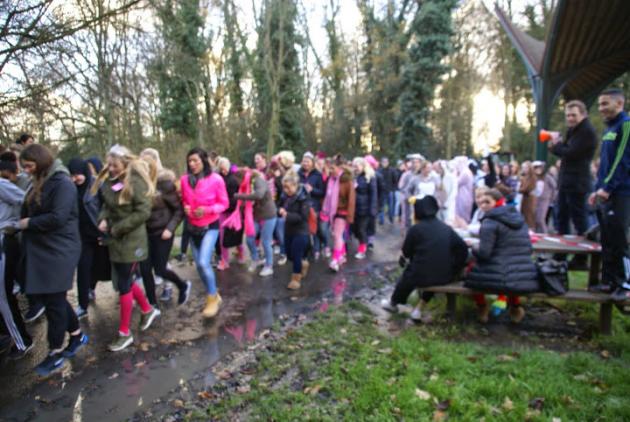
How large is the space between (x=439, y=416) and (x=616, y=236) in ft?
9.14

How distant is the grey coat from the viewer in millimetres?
3713

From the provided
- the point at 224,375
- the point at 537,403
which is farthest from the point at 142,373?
the point at 537,403

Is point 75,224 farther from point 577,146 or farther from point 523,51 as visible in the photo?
point 523,51

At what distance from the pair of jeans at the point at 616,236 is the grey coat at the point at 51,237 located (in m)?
5.33

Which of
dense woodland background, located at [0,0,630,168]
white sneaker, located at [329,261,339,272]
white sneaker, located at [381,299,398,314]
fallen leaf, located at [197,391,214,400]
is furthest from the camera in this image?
dense woodland background, located at [0,0,630,168]

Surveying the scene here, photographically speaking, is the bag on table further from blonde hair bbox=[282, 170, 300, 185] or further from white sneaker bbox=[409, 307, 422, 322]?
blonde hair bbox=[282, 170, 300, 185]

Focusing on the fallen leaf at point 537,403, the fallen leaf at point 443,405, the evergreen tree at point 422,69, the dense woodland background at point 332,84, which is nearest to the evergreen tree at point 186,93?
the dense woodland background at point 332,84

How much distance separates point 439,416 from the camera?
Result: 3117 millimetres

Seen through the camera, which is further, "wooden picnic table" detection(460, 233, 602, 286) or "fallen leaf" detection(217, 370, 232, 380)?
"wooden picnic table" detection(460, 233, 602, 286)

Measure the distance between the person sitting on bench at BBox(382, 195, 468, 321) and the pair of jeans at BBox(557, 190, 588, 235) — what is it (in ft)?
6.11

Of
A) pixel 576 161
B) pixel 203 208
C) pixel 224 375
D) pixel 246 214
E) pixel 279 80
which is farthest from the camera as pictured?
pixel 279 80

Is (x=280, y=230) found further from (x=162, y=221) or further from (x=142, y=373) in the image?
(x=142, y=373)

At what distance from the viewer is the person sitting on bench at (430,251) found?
4867 mm

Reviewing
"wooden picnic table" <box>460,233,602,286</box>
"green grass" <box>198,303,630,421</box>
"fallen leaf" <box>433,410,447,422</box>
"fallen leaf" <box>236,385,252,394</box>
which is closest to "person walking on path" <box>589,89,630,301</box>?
"wooden picnic table" <box>460,233,602,286</box>
